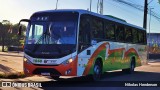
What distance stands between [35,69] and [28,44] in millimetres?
1115

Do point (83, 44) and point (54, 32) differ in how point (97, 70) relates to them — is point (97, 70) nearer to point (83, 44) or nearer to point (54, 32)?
point (83, 44)

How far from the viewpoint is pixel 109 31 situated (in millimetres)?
18062

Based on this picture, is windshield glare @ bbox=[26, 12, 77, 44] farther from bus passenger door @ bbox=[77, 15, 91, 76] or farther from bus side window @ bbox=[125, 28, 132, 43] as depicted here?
bus side window @ bbox=[125, 28, 132, 43]

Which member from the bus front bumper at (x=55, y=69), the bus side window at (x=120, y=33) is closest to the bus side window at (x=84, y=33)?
the bus front bumper at (x=55, y=69)

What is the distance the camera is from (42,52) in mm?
13898

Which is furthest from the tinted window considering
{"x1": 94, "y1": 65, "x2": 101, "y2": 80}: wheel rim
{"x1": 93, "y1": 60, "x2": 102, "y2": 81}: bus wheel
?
{"x1": 94, "y1": 65, "x2": 101, "y2": 80}: wheel rim

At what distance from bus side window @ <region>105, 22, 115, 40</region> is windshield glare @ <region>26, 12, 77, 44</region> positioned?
3743mm

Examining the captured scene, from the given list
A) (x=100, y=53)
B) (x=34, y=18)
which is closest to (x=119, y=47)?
(x=100, y=53)

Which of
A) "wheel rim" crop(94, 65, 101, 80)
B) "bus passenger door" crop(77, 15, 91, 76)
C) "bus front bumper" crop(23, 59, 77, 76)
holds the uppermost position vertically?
"bus passenger door" crop(77, 15, 91, 76)

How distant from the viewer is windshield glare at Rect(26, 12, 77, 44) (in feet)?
45.6

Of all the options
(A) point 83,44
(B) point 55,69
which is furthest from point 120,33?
(B) point 55,69

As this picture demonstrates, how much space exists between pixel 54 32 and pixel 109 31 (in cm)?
474

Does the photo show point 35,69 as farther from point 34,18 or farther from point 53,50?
point 34,18

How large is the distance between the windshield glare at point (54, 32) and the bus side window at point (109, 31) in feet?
12.3
